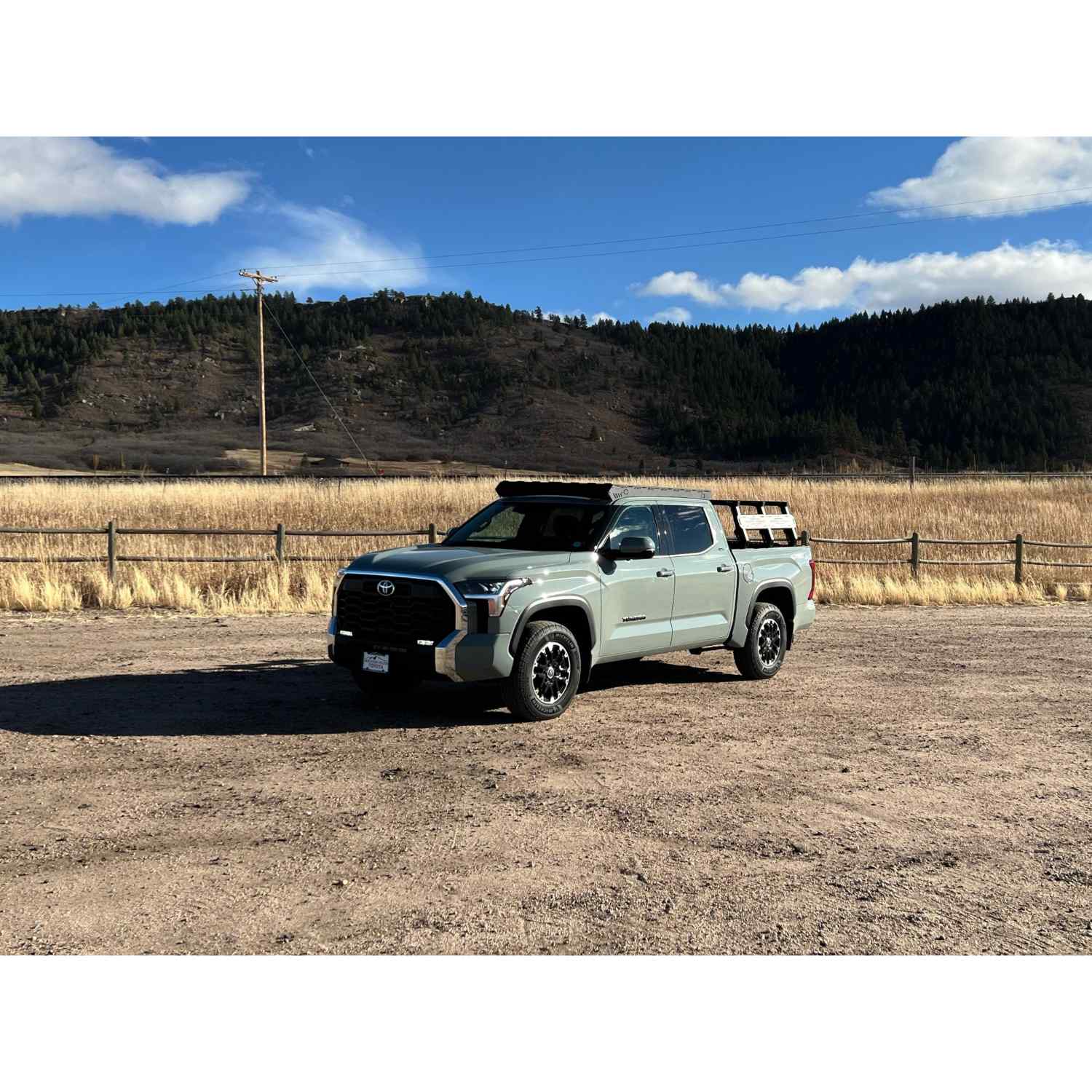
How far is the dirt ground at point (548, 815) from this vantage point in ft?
14.9

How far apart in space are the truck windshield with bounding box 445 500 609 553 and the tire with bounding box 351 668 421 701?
1361 millimetres

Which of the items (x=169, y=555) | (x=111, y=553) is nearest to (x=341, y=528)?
(x=169, y=555)

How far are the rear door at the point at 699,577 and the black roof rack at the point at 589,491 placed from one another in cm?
16

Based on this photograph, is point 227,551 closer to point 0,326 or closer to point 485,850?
point 485,850

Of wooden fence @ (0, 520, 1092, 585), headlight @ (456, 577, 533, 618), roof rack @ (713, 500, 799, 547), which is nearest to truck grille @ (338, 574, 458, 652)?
headlight @ (456, 577, 533, 618)

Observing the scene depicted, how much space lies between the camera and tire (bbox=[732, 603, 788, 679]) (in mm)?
10570

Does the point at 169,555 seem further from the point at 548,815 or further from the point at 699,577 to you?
the point at 548,815

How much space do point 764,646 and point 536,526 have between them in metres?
2.84

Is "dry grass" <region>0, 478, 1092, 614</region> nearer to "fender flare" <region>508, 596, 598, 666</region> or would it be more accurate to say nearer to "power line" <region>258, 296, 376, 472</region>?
"fender flare" <region>508, 596, 598, 666</region>

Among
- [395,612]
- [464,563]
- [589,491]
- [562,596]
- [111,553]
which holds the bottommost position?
[395,612]

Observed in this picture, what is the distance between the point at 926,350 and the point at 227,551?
435 ft

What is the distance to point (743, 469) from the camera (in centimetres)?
8556

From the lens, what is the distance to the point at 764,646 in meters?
10.8

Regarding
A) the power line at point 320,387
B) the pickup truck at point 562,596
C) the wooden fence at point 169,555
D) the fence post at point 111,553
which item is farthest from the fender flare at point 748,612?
the power line at point 320,387
